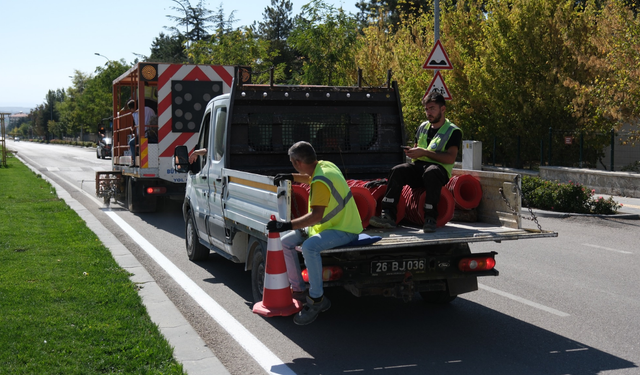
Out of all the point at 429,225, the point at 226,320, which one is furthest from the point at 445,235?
the point at 226,320

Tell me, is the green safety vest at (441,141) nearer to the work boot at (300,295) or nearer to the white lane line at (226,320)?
the work boot at (300,295)

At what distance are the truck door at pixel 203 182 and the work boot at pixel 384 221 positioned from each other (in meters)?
2.73

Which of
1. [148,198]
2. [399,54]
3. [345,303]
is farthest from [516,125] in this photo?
[345,303]

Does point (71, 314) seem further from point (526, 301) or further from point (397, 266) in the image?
point (526, 301)

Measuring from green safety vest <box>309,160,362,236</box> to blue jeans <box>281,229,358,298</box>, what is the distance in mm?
66

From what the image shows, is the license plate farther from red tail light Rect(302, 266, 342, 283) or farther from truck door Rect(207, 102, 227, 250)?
truck door Rect(207, 102, 227, 250)

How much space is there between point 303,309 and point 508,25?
18528 millimetres

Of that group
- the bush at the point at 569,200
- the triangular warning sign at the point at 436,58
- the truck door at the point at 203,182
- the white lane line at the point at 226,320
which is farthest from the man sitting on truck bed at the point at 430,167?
the bush at the point at 569,200

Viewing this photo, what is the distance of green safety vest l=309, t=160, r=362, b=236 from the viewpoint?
5613mm

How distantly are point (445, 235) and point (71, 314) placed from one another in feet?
11.2

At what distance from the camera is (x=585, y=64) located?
20484mm

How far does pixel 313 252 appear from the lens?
5.48 meters

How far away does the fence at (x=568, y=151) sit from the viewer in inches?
803

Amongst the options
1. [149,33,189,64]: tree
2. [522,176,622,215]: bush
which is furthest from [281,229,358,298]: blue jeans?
[149,33,189,64]: tree
